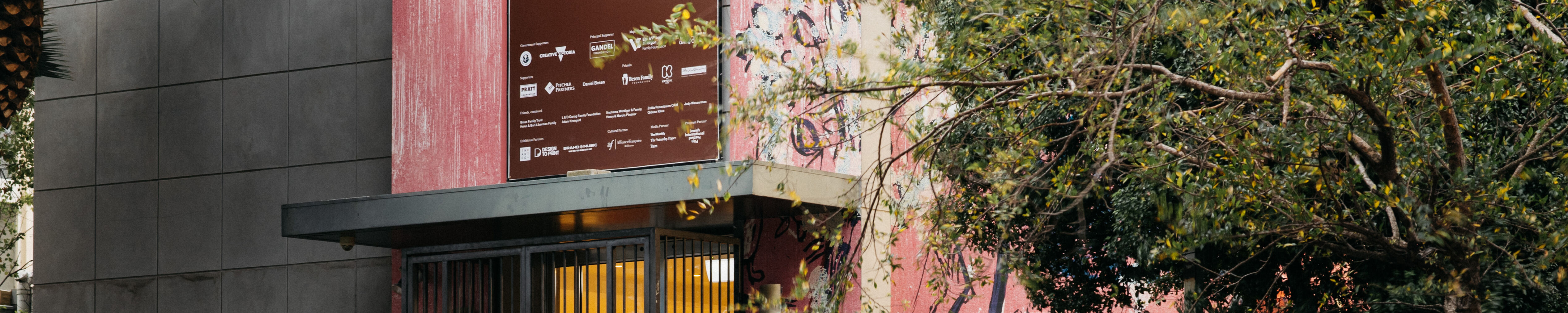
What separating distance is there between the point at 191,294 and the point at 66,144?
2041 millimetres

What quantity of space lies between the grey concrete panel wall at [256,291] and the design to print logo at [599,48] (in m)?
4.22

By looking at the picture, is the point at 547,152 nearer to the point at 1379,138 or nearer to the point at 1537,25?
the point at 1379,138

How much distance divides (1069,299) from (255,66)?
7.49m

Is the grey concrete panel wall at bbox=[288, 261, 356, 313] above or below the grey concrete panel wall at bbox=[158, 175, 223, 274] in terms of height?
below

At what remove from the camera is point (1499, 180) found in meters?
5.68

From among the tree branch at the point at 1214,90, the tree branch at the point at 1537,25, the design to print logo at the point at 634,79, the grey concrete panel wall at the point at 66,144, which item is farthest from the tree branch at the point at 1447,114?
the grey concrete panel wall at the point at 66,144

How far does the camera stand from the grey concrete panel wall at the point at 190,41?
12617mm

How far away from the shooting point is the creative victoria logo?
990cm

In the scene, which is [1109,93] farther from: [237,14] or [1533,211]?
[237,14]

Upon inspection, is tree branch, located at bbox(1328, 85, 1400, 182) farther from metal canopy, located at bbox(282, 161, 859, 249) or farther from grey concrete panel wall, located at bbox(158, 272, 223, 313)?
grey concrete panel wall, located at bbox(158, 272, 223, 313)

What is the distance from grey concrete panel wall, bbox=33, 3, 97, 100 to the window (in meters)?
4.91

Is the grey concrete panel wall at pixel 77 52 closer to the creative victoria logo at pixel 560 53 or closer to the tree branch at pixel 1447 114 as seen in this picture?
the creative victoria logo at pixel 560 53

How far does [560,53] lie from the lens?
9.95 metres

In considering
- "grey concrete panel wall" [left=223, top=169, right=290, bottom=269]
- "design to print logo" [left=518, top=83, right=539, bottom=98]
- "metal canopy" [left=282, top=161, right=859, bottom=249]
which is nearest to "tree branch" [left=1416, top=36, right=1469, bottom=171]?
"metal canopy" [left=282, top=161, right=859, bottom=249]
